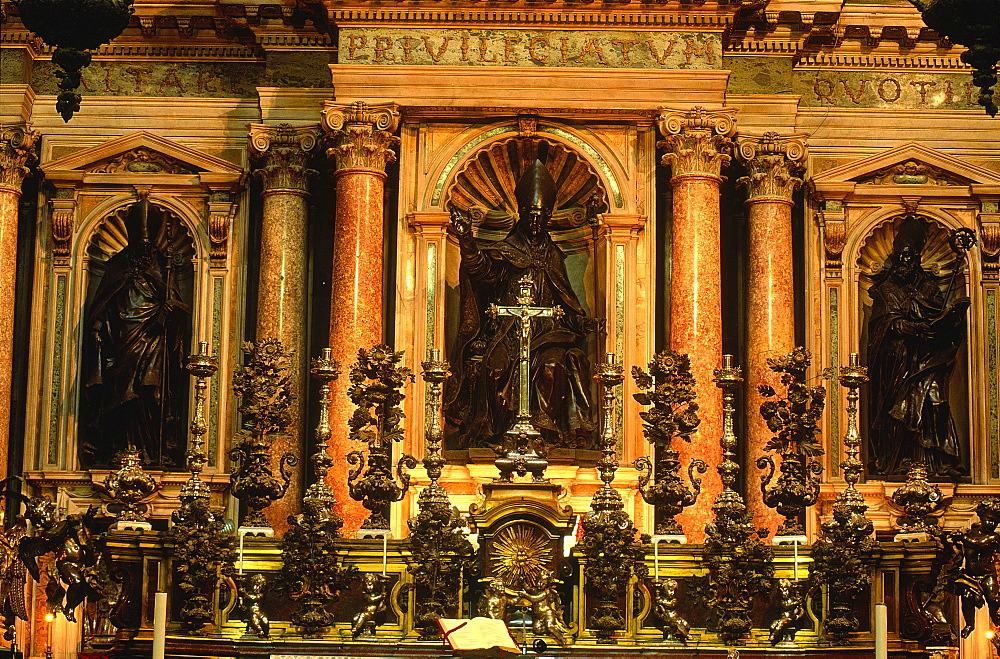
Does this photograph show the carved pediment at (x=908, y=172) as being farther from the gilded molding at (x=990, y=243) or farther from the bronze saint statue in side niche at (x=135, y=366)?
the bronze saint statue in side niche at (x=135, y=366)

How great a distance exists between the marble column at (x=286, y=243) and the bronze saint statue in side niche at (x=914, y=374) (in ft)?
21.0

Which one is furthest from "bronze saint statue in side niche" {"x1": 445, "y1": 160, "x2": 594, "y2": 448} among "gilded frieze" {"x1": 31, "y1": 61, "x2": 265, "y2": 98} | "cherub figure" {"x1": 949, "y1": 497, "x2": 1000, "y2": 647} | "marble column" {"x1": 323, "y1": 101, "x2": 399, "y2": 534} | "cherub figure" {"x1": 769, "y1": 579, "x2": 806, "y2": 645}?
"cherub figure" {"x1": 949, "y1": 497, "x2": 1000, "y2": 647}

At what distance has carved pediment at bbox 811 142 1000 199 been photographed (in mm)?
19672

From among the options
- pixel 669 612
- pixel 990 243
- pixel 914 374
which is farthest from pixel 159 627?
pixel 990 243

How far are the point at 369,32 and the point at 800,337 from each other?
232 inches

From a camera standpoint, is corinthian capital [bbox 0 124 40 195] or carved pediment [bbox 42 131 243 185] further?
carved pediment [bbox 42 131 243 185]

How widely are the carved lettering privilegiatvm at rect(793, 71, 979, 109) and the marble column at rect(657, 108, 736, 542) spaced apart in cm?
164

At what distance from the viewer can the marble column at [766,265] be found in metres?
18.8

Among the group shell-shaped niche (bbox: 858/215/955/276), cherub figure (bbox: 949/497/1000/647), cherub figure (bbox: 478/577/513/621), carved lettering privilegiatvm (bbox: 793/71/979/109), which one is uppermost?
carved lettering privilegiatvm (bbox: 793/71/979/109)

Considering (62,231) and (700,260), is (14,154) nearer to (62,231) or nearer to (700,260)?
(62,231)

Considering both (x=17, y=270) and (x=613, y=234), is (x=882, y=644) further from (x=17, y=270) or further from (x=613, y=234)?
Answer: (x=17, y=270)

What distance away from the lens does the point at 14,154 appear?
19.7 meters

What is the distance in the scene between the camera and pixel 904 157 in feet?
64.7

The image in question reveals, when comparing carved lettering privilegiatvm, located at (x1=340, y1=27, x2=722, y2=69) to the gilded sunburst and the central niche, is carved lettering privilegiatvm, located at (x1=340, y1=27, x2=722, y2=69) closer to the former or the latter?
the central niche
